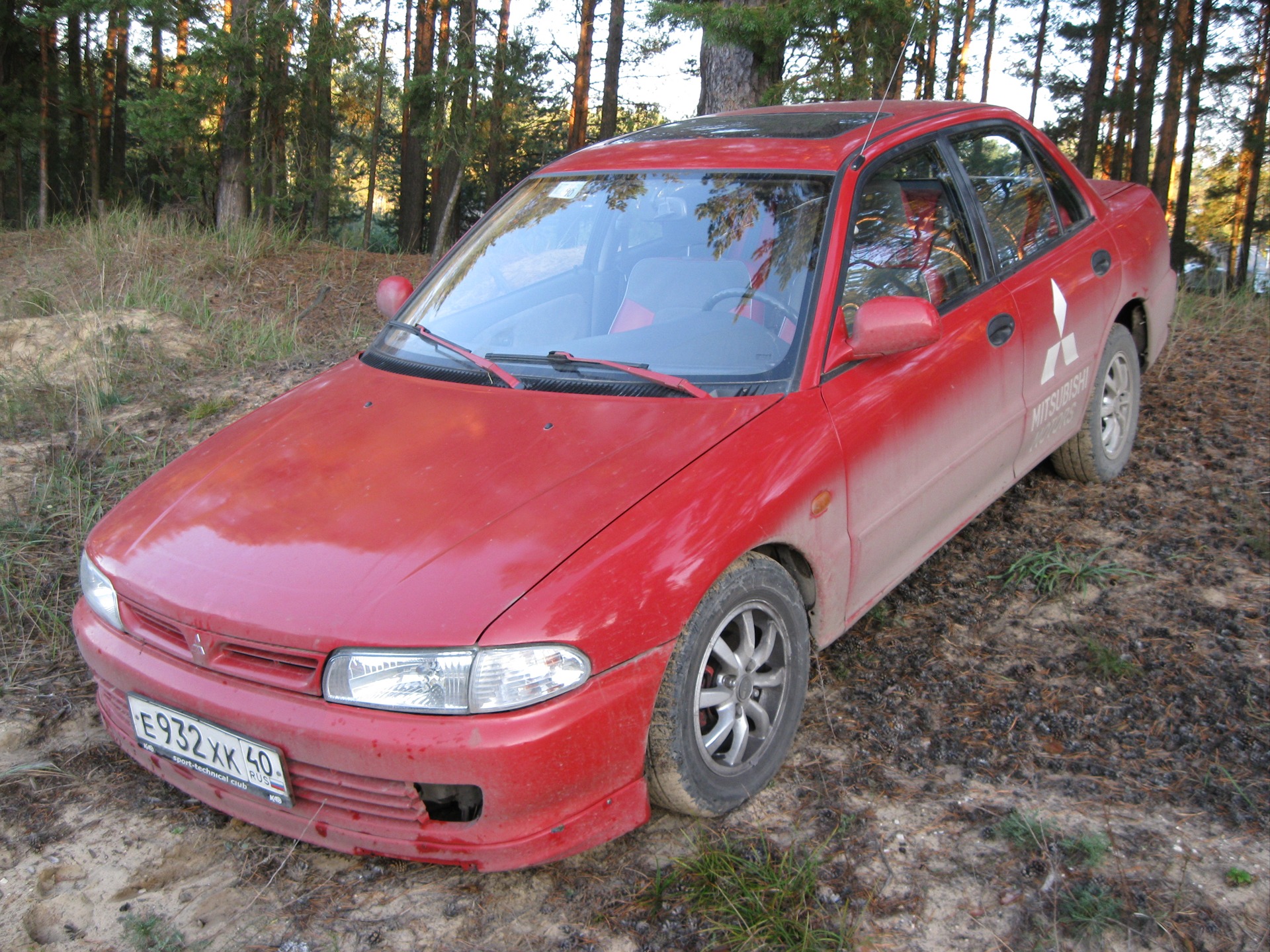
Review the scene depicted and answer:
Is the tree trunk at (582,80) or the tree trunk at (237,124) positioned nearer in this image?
the tree trunk at (237,124)

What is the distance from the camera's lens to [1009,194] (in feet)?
13.0

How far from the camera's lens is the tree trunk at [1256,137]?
17.5 meters

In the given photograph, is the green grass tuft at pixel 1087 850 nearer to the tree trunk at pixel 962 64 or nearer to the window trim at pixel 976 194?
the window trim at pixel 976 194

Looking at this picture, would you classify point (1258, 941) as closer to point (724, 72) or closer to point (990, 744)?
point (990, 744)

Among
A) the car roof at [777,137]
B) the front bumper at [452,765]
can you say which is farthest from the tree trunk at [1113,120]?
the front bumper at [452,765]

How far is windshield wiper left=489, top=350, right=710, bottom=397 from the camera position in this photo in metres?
2.84

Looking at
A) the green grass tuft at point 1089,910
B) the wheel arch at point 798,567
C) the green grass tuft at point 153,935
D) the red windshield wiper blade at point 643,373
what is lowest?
the green grass tuft at point 153,935

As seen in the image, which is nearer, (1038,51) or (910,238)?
(910,238)

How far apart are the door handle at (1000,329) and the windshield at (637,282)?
81cm

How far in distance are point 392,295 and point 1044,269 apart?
2.51 meters

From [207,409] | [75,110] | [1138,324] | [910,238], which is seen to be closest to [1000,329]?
[910,238]

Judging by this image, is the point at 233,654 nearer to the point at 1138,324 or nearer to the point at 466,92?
the point at 1138,324

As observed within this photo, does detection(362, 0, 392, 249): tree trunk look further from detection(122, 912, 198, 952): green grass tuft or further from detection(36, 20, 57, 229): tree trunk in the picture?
detection(122, 912, 198, 952): green grass tuft

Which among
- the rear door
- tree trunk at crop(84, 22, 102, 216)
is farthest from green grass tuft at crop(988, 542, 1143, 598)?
tree trunk at crop(84, 22, 102, 216)
